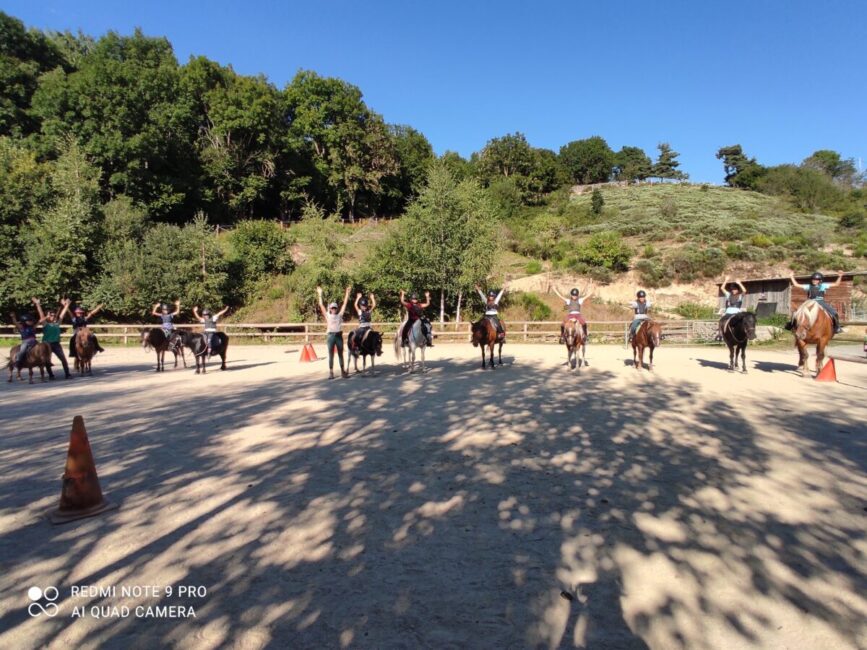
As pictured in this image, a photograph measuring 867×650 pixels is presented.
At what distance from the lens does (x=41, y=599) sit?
11.1ft

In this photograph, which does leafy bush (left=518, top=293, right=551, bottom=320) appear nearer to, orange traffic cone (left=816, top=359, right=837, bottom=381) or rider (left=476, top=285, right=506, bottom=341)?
rider (left=476, top=285, right=506, bottom=341)

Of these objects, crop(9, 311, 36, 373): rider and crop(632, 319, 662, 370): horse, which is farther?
crop(632, 319, 662, 370): horse

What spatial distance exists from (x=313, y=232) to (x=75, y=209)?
15.6 meters

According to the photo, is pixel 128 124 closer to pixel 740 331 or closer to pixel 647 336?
pixel 647 336

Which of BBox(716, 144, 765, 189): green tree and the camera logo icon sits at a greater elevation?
BBox(716, 144, 765, 189): green tree

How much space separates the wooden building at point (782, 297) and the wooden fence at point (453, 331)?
3.55 meters

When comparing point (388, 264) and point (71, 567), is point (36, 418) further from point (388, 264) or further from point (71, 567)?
point (388, 264)

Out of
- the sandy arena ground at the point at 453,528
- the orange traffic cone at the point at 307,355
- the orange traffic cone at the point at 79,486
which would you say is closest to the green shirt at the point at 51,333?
the sandy arena ground at the point at 453,528

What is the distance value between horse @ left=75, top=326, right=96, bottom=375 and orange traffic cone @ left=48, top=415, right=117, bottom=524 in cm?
1221

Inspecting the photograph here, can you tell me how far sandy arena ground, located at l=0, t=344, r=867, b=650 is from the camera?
3.08 meters

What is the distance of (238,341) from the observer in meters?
28.4

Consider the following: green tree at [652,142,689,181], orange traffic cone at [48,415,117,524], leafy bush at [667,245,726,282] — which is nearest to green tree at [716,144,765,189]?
green tree at [652,142,689,181]

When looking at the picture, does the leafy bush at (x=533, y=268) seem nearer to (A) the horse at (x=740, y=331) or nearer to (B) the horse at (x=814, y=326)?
(A) the horse at (x=740, y=331)

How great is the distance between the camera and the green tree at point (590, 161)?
104 metres
